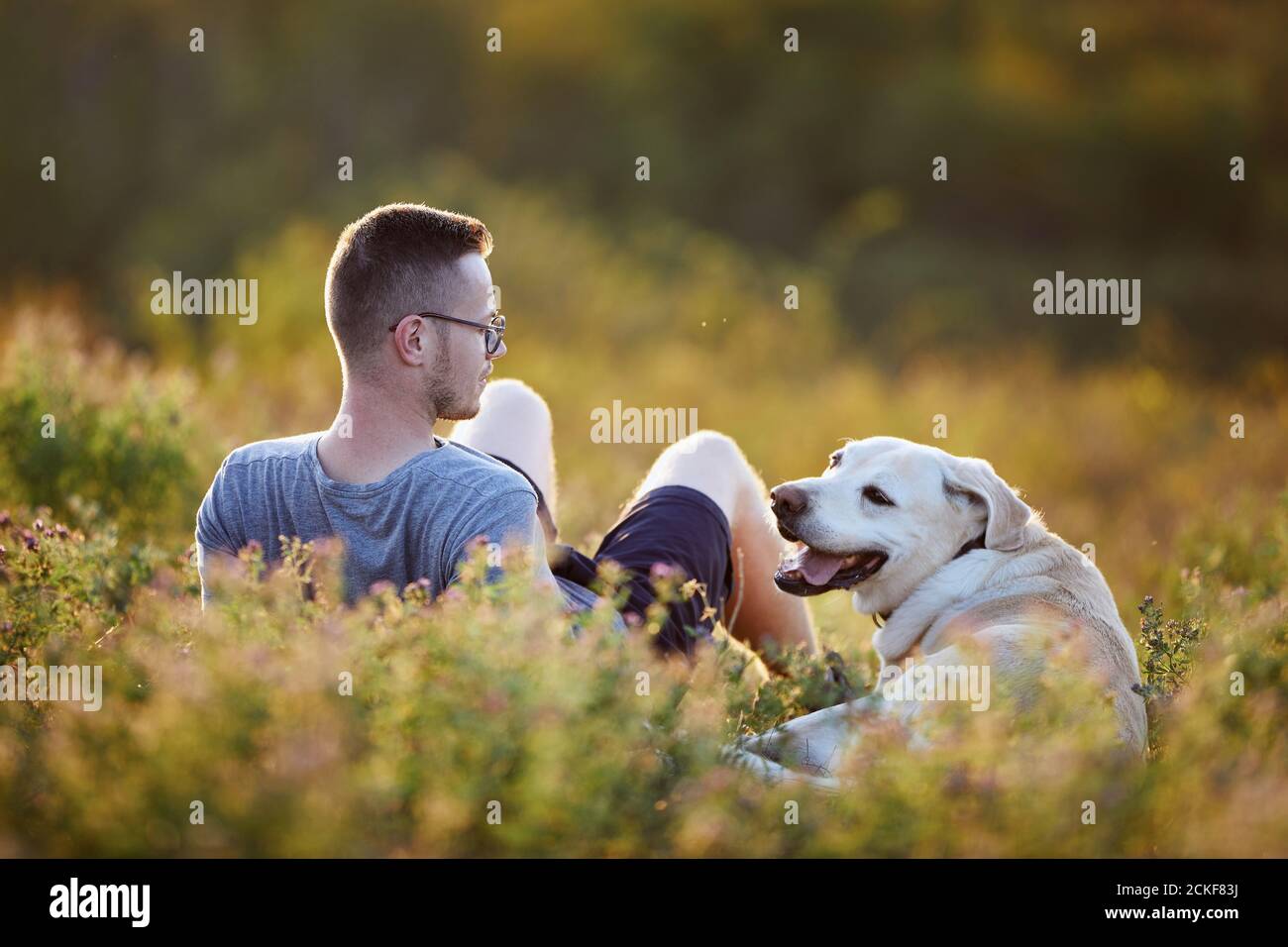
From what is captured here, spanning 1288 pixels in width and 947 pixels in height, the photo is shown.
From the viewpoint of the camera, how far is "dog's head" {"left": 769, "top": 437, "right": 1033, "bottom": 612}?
11.9 feet

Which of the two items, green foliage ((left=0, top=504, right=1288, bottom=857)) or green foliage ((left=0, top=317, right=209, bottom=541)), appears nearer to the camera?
green foliage ((left=0, top=504, right=1288, bottom=857))

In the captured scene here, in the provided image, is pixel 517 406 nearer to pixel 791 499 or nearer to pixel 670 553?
pixel 670 553

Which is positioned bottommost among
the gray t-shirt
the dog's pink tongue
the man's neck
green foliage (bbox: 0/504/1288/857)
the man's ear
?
green foliage (bbox: 0/504/1288/857)

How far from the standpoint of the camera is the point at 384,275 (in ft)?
10.3

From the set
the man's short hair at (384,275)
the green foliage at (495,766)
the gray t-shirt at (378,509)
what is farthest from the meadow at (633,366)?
the man's short hair at (384,275)

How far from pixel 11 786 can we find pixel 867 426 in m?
8.24

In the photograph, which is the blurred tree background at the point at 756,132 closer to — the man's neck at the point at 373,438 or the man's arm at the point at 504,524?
the man's neck at the point at 373,438

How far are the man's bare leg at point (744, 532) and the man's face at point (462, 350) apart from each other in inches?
37.0

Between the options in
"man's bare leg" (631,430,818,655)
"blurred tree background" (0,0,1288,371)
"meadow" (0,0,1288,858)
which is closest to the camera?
"meadow" (0,0,1288,858)

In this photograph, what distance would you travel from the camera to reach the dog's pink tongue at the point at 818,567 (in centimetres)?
371

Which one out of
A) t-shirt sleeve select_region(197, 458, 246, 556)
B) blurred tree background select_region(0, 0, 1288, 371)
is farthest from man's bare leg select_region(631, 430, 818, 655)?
blurred tree background select_region(0, 0, 1288, 371)

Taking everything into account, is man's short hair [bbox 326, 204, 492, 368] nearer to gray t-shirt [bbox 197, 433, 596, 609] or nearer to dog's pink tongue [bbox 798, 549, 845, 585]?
gray t-shirt [bbox 197, 433, 596, 609]

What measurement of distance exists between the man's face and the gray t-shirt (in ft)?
0.42
